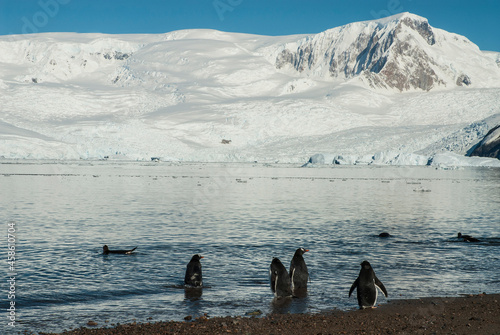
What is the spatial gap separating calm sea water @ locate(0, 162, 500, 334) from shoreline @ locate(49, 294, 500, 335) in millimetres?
647

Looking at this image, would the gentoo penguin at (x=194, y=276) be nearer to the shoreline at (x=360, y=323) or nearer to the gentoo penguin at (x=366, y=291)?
the shoreline at (x=360, y=323)

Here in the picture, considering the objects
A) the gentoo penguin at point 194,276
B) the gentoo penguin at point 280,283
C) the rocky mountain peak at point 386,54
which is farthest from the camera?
the rocky mountain peak at point 386,54

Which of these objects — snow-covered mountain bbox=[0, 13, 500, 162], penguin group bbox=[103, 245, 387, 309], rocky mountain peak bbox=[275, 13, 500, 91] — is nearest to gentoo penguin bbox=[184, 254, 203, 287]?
penguin group bbox=[103, 245, 387, 309]

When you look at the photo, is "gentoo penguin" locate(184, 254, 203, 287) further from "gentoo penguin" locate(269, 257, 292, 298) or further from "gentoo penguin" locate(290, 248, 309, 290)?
"gentoo penguin" locate(290, 248, 309, 290)

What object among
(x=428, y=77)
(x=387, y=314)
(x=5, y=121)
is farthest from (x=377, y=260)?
(x=428, y=77)

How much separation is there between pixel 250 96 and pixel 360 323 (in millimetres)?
135998

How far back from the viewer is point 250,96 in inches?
5605

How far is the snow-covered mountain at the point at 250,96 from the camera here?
9506 centimetres

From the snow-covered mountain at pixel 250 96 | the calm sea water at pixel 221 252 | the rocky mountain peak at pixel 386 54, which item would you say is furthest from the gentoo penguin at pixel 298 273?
the rocky mountain peak at pixel 386 54

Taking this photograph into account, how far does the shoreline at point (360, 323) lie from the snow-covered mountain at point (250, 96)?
Answer: 7924cm

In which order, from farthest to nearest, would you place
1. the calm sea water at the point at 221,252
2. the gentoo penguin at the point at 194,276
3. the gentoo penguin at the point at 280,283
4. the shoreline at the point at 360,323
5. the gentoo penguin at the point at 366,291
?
the gentoo penguin at the point at 194,276
the gentoo penguin at the point at 280,283
the calm sea water at the point at 221,252
the gentoo penguin at the point at 366,291
the shoreline at the point at 360,323

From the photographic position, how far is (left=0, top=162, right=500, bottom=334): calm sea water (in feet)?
30.8

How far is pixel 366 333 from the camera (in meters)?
7.43

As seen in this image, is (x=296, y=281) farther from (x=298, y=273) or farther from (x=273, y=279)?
(x=273, y=279)
